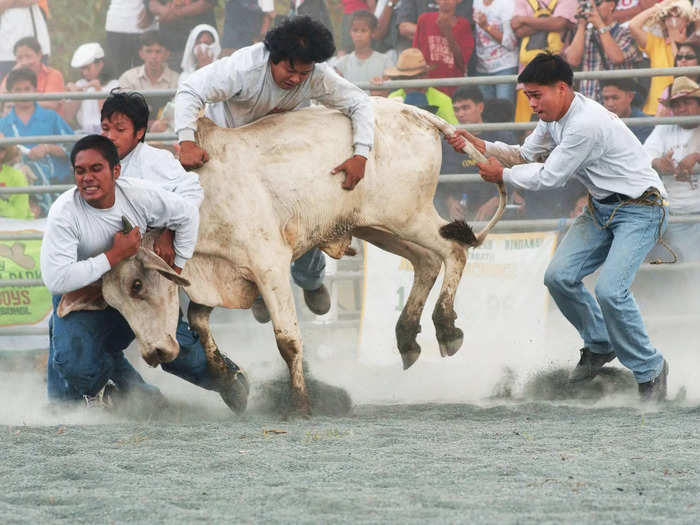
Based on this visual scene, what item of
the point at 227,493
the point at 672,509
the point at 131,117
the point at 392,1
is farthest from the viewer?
the point at 392,1

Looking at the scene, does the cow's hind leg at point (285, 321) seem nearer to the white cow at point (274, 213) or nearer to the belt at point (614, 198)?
the white cow at point (274, 213)

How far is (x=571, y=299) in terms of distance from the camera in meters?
5.87

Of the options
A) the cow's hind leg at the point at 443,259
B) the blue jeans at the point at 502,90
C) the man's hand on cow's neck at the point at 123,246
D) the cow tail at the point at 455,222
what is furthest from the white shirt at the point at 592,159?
the blue jeans at the point at 502,90

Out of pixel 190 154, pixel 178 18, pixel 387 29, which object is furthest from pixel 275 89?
pixel 178 18

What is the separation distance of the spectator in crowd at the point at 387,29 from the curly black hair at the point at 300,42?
302 cm

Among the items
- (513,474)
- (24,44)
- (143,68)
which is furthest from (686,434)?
(24,44)

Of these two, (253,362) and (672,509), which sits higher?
(672,509)

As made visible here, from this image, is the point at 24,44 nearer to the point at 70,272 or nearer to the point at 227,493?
the point at 70,272

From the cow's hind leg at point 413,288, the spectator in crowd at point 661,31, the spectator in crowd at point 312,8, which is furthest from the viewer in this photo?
the spectator in crowd at point 312,8

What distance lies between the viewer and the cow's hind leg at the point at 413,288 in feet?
20.7

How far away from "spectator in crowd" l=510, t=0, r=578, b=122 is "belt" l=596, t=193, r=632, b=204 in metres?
2.22

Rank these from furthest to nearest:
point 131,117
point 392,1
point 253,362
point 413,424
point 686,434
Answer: point 392,1 < point 253,362 < point 131,117 < point 413,424 < point 686,434

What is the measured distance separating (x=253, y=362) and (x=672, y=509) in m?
4.54

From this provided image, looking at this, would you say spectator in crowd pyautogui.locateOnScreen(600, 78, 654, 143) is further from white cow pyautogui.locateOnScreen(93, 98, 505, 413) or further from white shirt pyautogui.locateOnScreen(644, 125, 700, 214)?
white cow pyautogui.locateOnScreen(93, 98, 505, 413)
